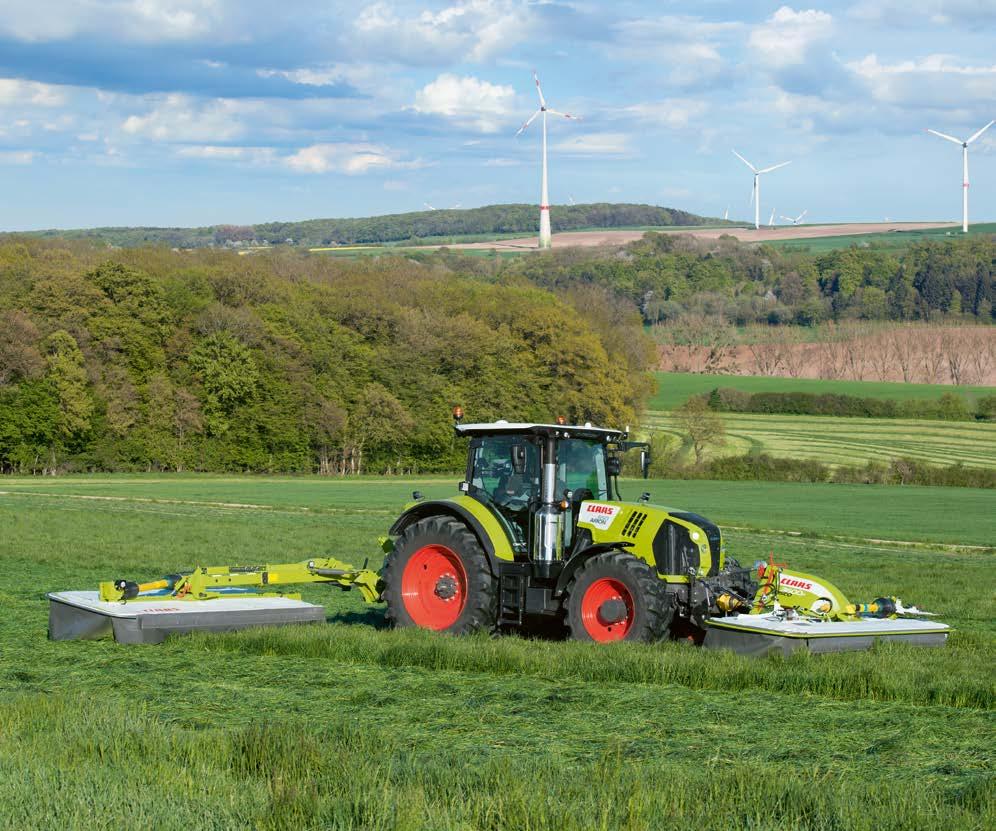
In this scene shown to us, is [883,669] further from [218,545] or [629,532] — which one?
[218,545]

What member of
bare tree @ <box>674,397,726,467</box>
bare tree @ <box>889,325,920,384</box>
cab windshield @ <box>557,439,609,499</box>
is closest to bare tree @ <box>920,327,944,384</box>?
bare tree @ <box>889,325,920,384</box>

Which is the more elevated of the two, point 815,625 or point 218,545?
point 815,625

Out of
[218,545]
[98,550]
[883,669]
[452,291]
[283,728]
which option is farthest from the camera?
[452,291]

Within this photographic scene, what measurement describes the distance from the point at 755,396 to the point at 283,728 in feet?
301

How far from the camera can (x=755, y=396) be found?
97312 millimetres

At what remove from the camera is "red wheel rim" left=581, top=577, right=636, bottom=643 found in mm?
12047

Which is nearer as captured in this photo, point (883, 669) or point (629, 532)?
point (883, 669)

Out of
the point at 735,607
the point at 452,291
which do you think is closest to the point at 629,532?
the point at 735,607

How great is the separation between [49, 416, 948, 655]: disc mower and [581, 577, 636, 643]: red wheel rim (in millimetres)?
13

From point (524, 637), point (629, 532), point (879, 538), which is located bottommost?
point (879, 538)

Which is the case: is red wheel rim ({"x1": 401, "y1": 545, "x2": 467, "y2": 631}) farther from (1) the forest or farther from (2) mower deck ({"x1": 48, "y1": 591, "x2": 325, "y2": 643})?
(1) the forest

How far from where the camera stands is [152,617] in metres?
12.5

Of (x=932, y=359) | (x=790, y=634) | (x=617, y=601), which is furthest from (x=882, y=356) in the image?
(x=790, y=634)

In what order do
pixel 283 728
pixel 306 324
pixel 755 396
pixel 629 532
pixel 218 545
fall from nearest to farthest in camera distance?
pixel 283 728
pixel 629 532
pixel 218 545
pixel 306 324
pixel 755 396
